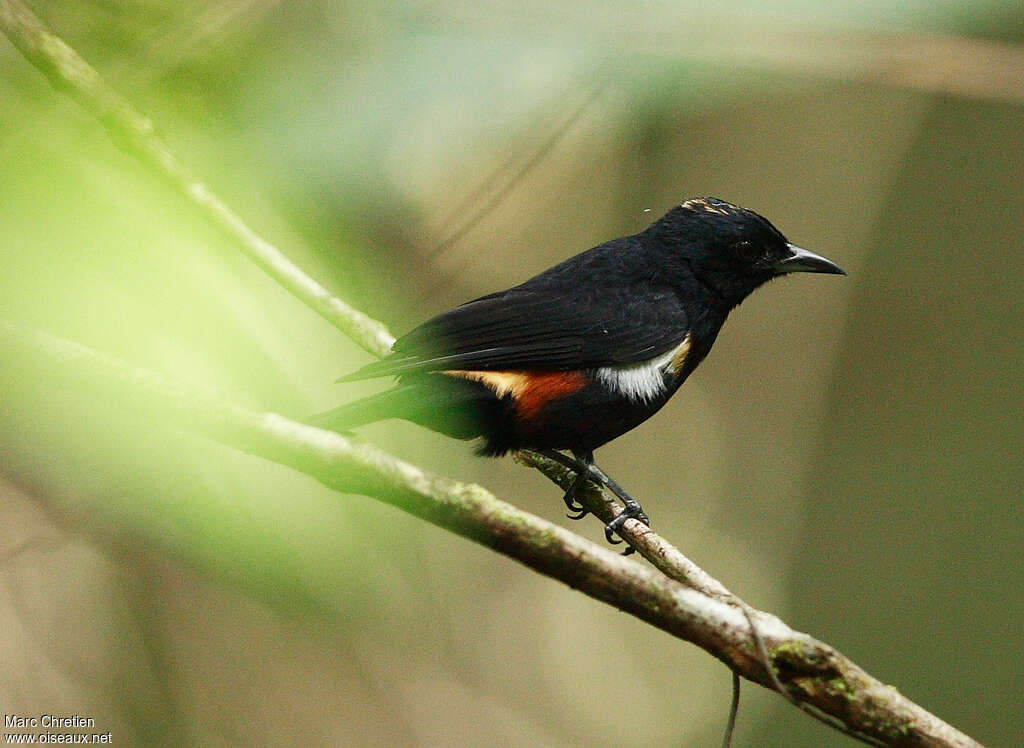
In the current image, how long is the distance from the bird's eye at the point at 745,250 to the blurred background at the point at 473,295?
1.63ft

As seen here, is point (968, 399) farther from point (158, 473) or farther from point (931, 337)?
point (158, 473)

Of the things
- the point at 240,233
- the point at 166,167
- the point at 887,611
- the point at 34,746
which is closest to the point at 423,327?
the point at 240,233

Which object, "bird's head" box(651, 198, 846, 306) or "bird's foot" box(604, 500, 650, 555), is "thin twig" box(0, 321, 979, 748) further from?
"bird's head" box(651, 198, 846, 306)

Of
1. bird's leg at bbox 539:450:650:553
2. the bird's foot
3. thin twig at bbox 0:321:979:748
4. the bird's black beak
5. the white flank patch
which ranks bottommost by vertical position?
thin twig at bbox 0:321:979:748

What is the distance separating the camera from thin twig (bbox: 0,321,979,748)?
1.43m

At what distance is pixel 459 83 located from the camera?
2178 millimetres

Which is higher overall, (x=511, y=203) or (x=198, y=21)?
(x=511, y=203)

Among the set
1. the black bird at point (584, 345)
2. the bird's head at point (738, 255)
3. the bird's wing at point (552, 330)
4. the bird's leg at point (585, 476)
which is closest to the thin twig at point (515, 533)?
the black bird at point (584, 345)

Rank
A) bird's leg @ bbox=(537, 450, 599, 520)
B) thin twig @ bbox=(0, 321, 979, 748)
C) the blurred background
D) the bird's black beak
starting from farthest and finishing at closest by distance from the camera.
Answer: the bird's black beak < bird's leg @ bbox=(537, 450, 599, 520) < the blurred background < thin twig @ bbox=(0, 321, 979, 748)

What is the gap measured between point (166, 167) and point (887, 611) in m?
4.52

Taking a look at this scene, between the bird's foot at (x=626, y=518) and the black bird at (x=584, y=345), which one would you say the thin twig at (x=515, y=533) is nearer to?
the black bird at (x=584, y=345)

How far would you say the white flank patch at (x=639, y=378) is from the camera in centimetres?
310

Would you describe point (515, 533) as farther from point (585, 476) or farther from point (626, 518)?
point (585, 476)

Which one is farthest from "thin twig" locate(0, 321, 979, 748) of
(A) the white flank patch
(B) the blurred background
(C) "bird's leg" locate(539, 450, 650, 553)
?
(A) the white flank patch
